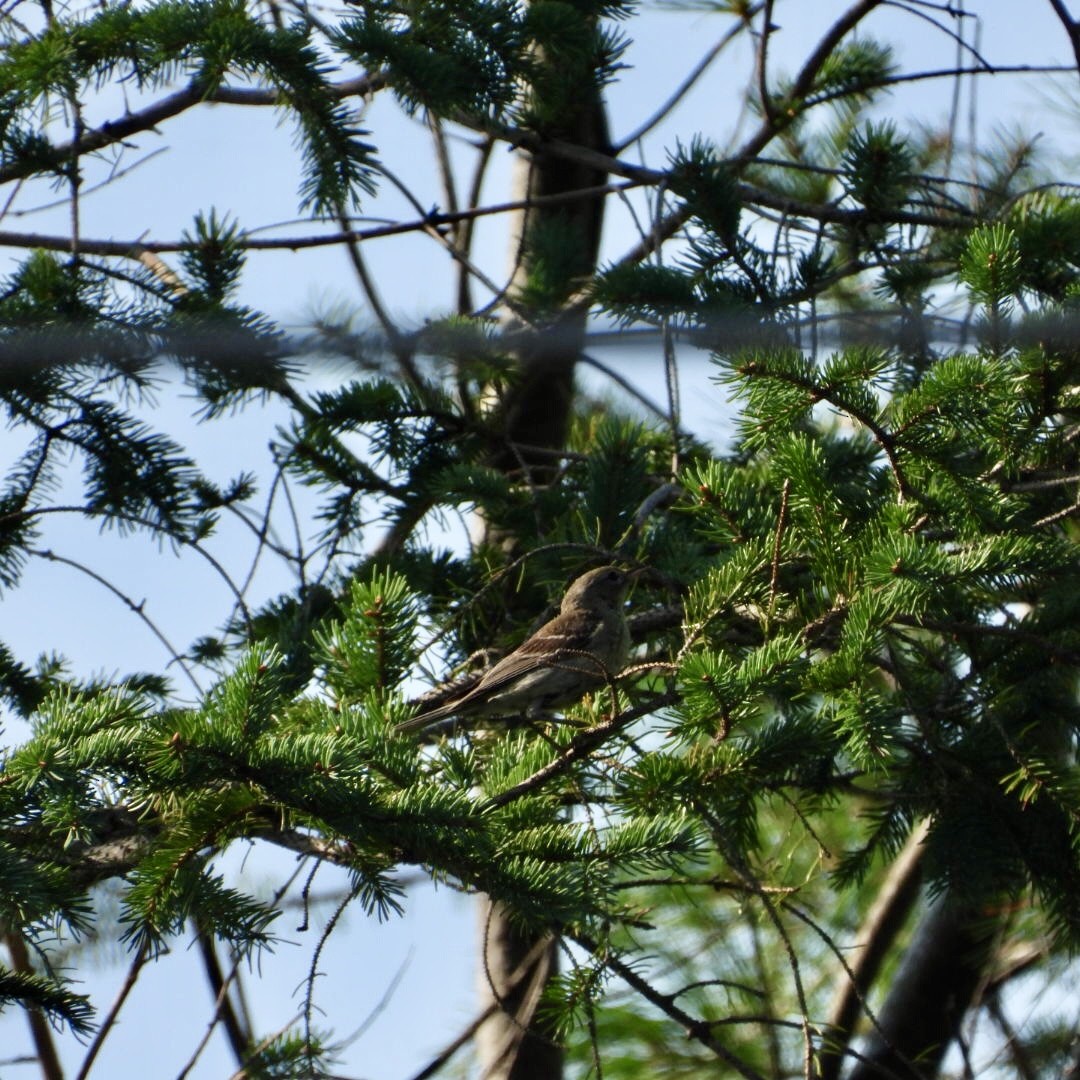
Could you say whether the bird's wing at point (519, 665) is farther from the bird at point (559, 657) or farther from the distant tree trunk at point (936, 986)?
the distant tree trunk at point (936, 986)

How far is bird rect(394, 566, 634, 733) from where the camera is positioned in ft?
14.3

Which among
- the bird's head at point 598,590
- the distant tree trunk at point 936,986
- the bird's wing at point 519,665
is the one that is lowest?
the distant tree trunk at point 936,986

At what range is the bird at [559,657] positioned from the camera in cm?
437

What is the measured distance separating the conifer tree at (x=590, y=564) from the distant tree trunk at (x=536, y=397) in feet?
0.09

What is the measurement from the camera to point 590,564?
15.6ft

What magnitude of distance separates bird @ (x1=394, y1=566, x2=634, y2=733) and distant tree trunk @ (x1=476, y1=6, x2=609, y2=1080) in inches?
17.7

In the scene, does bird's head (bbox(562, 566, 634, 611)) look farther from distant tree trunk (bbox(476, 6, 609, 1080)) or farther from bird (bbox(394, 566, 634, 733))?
distant tree trunk (bbox(476, 6, 609, 1080))

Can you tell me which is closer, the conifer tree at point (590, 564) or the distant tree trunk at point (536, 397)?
the conifer tree at point (590, 564)

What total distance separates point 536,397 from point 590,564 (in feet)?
7.44

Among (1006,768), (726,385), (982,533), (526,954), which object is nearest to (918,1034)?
(526,954)

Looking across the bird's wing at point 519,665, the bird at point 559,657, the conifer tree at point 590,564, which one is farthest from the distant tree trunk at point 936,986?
the bird's wing at point 519,665

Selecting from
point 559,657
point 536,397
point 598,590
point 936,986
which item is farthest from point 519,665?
point 936,986

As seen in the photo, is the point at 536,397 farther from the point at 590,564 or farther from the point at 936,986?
the point at 936,986

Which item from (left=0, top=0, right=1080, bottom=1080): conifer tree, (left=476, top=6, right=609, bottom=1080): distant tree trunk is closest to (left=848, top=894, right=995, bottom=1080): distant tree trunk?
(left=0, top=0, right=1080, bottom=1080): conifer tree
